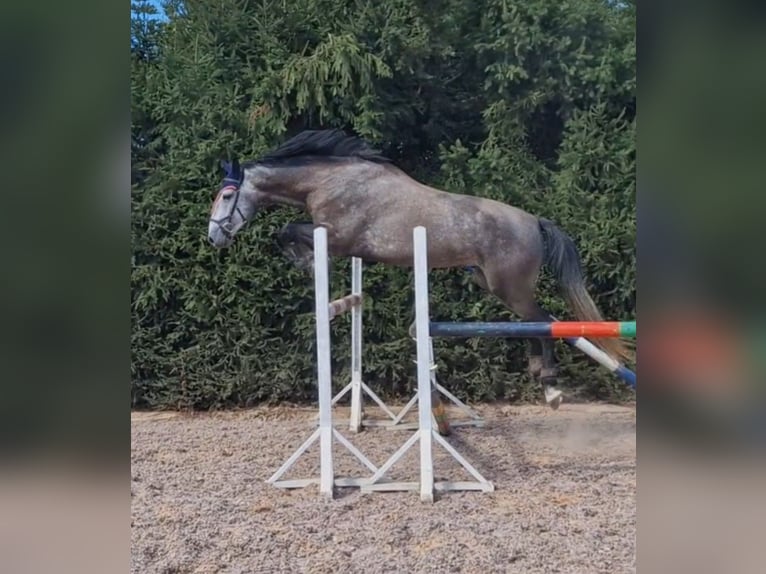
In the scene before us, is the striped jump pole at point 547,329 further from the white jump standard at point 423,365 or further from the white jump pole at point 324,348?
the white jump pole at point 324,348

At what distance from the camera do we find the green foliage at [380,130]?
428 cm

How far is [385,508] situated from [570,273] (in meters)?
1.53

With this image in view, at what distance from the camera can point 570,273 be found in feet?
11.6

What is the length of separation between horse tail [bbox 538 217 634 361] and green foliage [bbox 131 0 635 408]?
2.74 ft

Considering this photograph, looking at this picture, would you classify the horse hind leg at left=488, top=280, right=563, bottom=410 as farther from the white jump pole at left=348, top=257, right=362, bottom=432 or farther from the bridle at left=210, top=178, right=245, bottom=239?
the bridle at left=210, top=178, right=245, bottom=239

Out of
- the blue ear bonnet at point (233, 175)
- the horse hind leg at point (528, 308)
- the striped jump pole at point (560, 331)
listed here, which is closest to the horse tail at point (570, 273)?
the horse hind leg at point (528, 308)

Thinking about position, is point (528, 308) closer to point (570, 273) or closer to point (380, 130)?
point (570, 273)

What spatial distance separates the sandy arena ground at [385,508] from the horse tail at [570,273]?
0.75m

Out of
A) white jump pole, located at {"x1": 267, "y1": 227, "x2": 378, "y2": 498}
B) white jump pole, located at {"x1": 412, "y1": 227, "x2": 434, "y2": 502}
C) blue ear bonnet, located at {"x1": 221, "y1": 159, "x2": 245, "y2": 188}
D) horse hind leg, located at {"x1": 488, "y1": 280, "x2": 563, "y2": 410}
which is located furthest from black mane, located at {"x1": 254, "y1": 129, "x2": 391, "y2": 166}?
horse hind leg, located at {"x1": 488, "y1": 280, "x2": 563, "y2": 410}

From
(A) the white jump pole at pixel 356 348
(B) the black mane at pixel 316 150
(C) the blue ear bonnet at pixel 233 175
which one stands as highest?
(B) the black mane at pixel 316 150

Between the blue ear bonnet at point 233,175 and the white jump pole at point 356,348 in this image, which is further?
the white jump pole at point 356,348

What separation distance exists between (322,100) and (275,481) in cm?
230

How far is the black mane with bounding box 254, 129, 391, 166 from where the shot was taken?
337 centimetres
